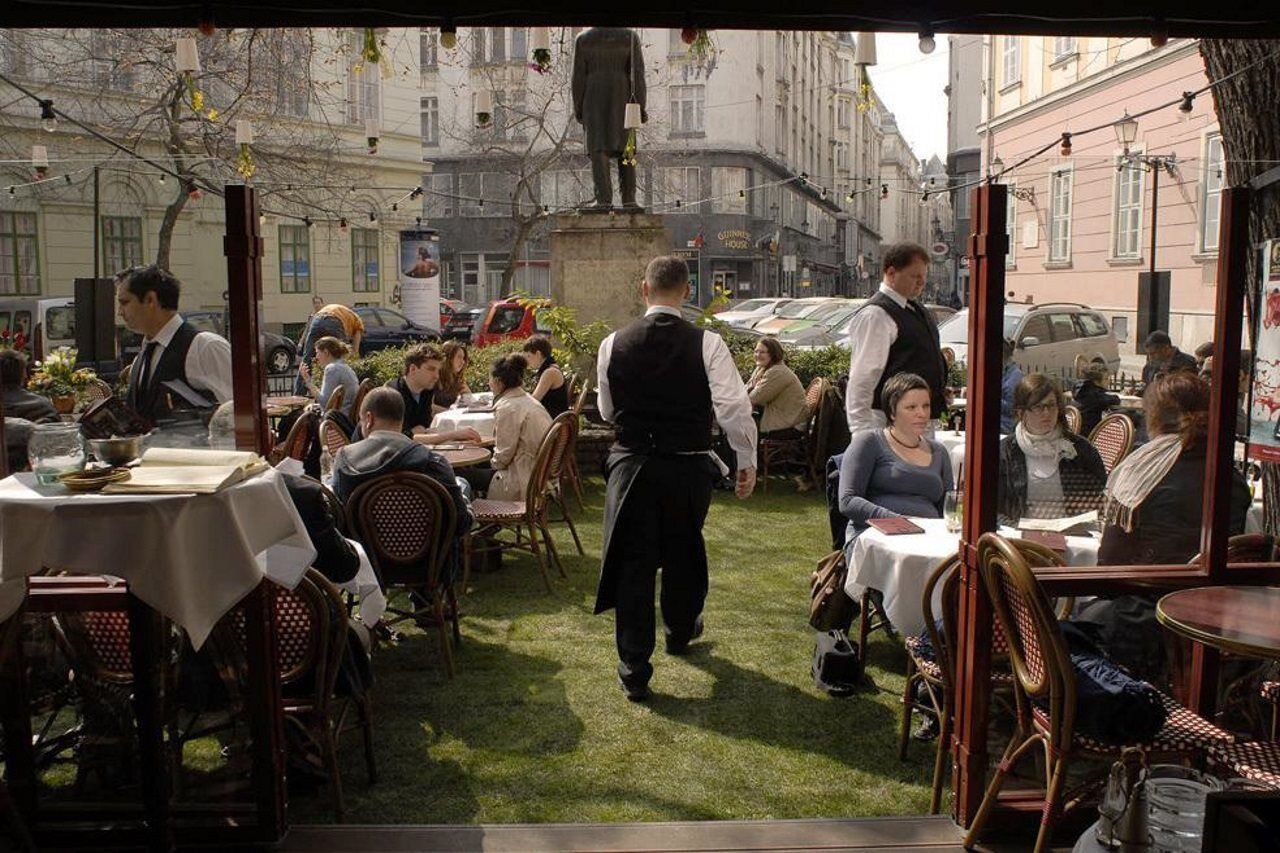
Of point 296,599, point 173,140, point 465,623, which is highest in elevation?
point 173,140

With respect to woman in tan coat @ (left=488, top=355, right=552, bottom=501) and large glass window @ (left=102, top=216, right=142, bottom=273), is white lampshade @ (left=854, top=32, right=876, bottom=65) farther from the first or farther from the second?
large glass window @ (left=102, top=216, right=142, bottom=273)

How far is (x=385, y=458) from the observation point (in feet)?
16.2

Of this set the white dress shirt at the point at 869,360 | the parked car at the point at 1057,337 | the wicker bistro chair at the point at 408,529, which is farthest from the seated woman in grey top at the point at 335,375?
the parked car at the point at 1057,337

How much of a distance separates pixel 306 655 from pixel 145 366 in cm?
171

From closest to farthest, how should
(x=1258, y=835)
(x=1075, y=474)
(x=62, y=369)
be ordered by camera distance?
1. (x=1258, y=835)
2. (x=1075, y=474)
3. (x=62, y=369)

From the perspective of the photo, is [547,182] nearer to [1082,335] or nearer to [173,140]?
[173,140]

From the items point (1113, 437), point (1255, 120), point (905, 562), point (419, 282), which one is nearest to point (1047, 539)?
point (905, 562)

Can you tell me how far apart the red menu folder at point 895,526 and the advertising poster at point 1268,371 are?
1.20 meters

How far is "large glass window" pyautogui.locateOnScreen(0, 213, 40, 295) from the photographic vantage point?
22.6m

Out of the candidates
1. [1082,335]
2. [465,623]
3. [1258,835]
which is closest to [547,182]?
[1082,335]

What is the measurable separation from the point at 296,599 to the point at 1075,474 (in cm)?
326

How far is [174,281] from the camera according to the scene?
14.9ft

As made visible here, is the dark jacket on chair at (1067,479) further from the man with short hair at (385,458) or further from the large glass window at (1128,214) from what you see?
the large glass window at (1128,214)

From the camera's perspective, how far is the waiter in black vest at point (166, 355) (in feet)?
14.8
